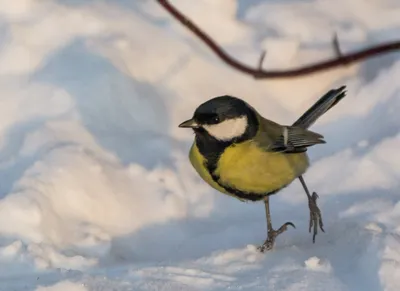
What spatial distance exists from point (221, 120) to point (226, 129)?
3cm

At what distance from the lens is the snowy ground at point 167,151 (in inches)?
96.2

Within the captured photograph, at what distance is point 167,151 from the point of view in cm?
→ 331

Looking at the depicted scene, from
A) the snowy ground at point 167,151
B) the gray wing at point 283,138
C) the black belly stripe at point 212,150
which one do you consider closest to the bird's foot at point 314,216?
the snowy ground at point 167,151

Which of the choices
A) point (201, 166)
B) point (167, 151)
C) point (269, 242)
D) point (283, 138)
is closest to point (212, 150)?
point (201, 166)

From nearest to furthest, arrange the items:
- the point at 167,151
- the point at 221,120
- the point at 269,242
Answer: the point at 221,120, the point at 269,242, the point at 167,151

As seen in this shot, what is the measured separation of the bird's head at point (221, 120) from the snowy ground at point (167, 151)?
1.50 feet

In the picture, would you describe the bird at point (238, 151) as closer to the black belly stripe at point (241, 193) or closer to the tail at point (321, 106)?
the black belly stripe at point (241, 193)

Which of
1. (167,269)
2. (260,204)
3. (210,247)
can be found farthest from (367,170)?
(167,269)

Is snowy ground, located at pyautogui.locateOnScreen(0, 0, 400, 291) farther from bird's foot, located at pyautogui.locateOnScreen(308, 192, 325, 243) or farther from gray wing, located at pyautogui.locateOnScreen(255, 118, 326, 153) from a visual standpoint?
gray wing, located at pyautogui.locateOnScreen(255, 118, 326, 153)

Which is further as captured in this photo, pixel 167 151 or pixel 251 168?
pixel 167 151

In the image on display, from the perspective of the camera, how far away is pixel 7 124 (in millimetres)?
3203

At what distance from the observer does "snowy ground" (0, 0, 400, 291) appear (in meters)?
2.44

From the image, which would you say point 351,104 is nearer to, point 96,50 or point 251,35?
point 251,35

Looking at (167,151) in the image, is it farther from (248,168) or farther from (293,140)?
(248,168)
